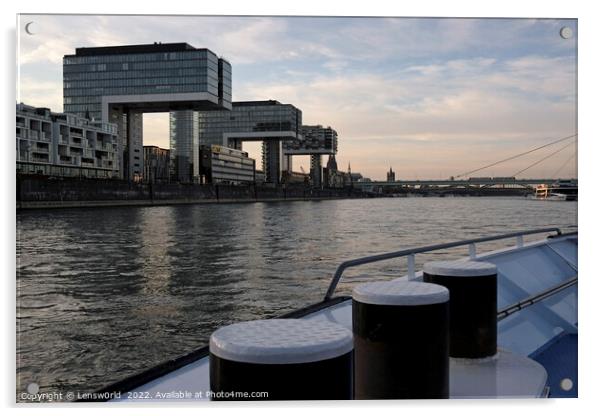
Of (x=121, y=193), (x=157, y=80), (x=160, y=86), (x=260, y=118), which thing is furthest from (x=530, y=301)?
(x=260, y=118)

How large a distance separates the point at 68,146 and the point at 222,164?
→ 6255cm

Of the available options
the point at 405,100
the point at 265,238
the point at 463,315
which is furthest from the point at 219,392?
the point at 265,238

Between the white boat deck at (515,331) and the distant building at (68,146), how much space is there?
66.2 meters

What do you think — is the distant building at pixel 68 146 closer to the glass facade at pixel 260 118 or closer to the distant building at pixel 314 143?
the glass facade at pixel 260 118

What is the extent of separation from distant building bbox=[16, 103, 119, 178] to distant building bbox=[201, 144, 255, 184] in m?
47.7

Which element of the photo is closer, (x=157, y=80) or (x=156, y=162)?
(x=157, y=80)

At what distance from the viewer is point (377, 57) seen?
445cm

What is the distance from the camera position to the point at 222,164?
449ft

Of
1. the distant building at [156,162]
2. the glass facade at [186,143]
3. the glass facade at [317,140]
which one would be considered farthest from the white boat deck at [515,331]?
the distant building at [156,162]

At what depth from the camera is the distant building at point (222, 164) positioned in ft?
437

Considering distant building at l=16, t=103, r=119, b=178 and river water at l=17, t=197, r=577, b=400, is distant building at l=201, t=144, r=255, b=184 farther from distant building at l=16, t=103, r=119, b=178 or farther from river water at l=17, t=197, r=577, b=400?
river water at l=17, t=197, r=577, b=400

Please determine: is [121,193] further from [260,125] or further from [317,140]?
[317,140]

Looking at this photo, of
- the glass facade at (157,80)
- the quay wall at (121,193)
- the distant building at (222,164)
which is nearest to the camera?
the glass facade at (157,80)

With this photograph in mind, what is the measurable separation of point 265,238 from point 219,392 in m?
26.5
